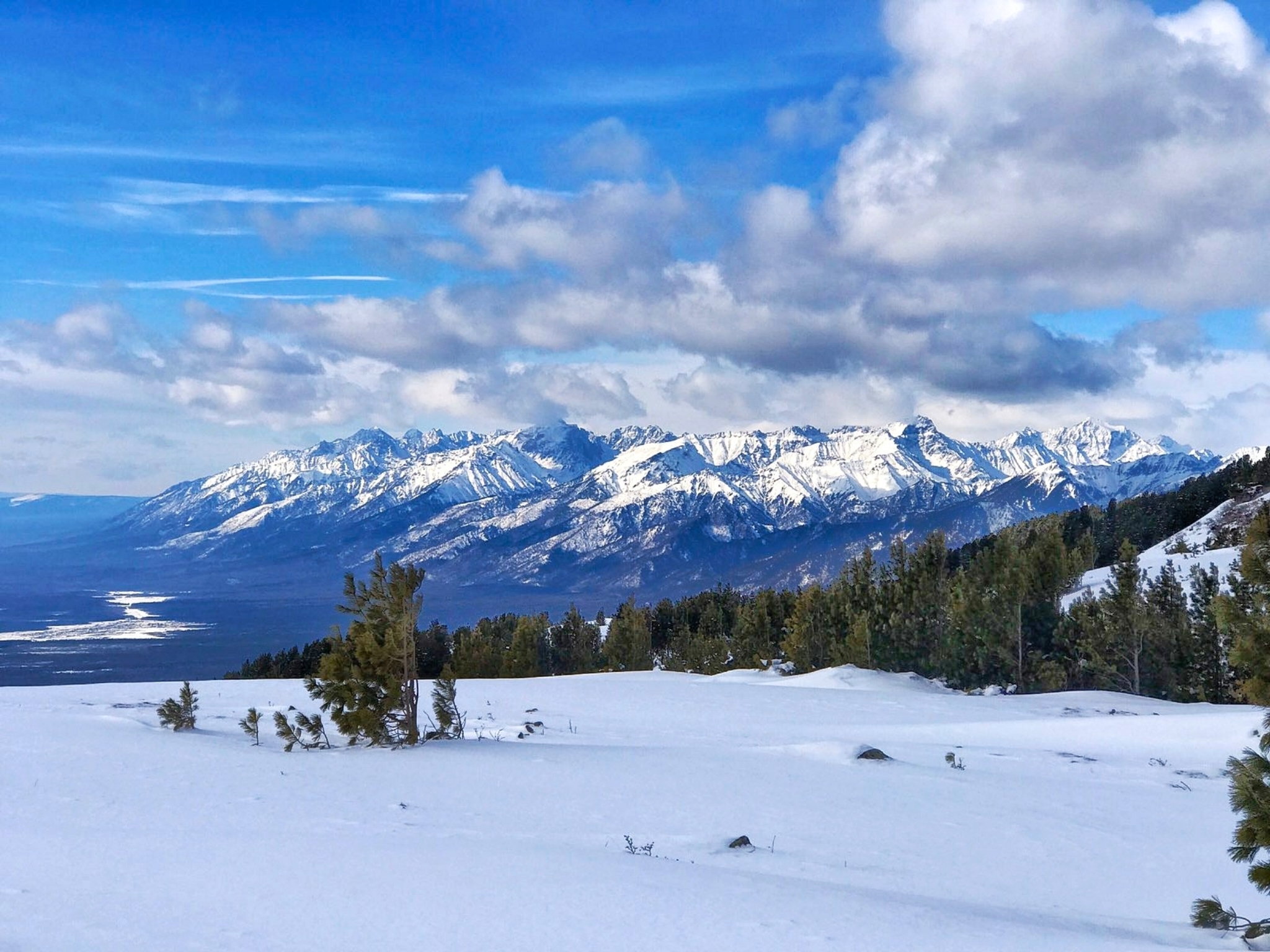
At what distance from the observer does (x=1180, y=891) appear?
10680 mm

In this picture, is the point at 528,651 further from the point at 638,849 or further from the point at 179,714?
the point at 638,849

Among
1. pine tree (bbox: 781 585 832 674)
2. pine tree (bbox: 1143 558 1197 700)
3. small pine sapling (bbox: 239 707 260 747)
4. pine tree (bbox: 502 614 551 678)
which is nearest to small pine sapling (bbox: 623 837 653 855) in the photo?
small pine sapling (bbox: 239 707 260 747)

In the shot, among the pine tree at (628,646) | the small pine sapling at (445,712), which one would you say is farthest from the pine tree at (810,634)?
the small pine sapling at (445,712)

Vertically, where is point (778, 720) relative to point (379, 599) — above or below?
below

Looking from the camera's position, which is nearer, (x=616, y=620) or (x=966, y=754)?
(x=966, y=754)

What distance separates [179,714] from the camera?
59.8ft

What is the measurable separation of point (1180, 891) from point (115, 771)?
14.4 m

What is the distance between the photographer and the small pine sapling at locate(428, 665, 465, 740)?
17.9 metres

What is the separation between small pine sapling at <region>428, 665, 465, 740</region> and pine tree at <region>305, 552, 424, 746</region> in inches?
17.2

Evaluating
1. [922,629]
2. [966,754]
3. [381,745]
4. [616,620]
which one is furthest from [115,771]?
[616,620]

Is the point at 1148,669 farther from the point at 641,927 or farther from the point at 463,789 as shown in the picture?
the point at 641,927

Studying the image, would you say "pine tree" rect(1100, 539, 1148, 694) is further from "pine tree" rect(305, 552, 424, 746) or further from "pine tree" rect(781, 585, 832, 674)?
"pine tree" rect(305, 552, 424, 746)

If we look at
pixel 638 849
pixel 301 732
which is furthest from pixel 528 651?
pixel 638 849

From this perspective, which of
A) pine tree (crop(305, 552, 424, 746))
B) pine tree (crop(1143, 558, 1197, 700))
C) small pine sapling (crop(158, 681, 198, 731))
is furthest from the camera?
pine tree (crop(1143, 558, 1197, 700))
